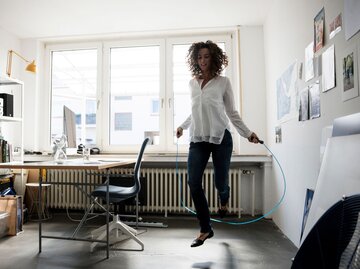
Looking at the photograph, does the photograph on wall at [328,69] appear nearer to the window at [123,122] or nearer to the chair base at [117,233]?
the chair base at [117,233]

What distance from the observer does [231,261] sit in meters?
1.87

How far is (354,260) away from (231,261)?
1307 millimetres

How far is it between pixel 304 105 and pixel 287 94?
0.42 meters

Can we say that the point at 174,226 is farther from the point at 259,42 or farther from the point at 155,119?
the point at 259,42

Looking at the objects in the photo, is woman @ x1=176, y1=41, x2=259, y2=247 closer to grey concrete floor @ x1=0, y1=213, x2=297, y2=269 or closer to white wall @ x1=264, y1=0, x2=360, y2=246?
grey concrete floor @ x1=0, y1=213, x2=297, y2=269

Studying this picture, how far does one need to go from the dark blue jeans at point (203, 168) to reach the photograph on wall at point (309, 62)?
670 mm

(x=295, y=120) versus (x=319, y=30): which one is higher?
(x=319, y=30)

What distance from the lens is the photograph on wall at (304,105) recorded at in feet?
5.96

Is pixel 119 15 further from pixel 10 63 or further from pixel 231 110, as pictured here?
pixel 231 110

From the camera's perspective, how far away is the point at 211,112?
6.00 ft

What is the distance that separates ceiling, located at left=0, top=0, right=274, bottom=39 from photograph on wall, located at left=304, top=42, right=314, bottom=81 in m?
1.24

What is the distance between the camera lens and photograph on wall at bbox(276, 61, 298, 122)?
6.83 ft

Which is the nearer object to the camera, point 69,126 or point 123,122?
point 69,126

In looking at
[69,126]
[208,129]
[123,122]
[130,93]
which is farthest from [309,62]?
[123,122]
